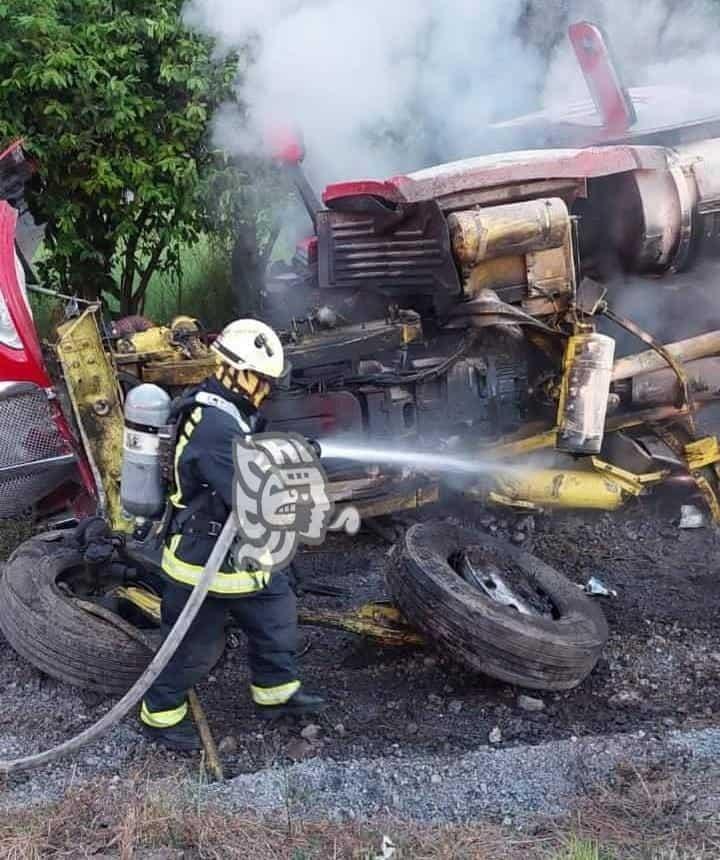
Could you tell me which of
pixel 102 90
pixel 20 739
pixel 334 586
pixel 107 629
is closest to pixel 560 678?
pixel 334 586

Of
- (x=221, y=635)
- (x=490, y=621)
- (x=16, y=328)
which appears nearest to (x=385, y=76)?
(x=16, y=328)

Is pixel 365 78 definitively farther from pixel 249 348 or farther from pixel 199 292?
pixel 249 348

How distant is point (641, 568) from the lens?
17.8ft

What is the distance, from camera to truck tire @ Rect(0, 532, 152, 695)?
13.6ft

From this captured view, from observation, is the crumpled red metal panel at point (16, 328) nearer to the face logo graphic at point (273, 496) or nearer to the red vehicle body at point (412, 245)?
the red vehicle body at point (412, 245)

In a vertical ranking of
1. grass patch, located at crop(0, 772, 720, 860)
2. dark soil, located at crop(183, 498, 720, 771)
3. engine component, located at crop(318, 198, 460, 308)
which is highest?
engine component, located at crop(318, 198, 460, 308)

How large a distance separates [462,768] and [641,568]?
2.15 meters

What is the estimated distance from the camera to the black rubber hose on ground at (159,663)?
3.59m

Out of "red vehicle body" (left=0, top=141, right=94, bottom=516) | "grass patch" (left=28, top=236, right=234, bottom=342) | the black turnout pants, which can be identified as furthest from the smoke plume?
the black turnout pants

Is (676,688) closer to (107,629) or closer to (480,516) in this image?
(480,516)

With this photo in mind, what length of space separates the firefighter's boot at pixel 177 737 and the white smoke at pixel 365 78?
396cm

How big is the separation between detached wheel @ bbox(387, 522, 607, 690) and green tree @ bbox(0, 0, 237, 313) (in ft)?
9.82

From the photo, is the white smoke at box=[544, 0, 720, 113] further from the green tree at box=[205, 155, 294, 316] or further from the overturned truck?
the overturned truck

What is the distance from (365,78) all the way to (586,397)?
351 cm
